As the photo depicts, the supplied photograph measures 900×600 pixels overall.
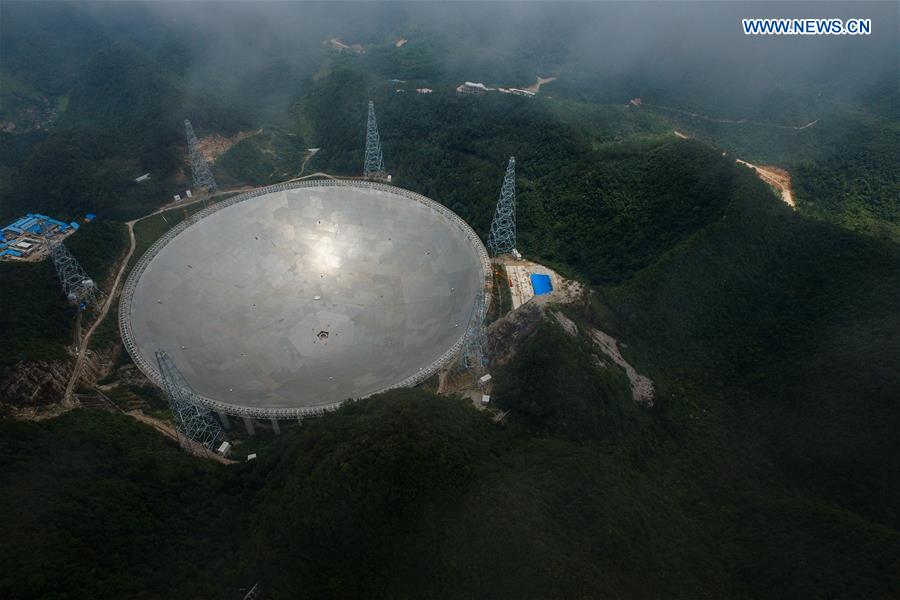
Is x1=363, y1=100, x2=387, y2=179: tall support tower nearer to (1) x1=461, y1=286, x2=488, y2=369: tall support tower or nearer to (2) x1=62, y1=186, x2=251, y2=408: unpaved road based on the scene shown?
(2) x1=62, y1=186, x2=251, y2=408: unpaved road

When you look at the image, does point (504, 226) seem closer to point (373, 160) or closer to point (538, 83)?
point (373, 160)

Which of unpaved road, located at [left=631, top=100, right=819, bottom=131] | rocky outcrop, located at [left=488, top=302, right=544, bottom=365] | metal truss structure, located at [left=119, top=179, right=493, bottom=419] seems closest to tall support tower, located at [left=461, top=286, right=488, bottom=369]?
metal truss structure, located at [left=119, top=179, right=493, bottom=419]

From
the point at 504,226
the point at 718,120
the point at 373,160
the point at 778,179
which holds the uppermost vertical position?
the point at 718,120

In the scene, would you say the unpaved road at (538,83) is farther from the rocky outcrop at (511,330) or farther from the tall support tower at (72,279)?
the tall support tower at (72,279)

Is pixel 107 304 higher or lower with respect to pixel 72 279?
lower

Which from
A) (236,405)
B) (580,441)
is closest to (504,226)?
(580,441)

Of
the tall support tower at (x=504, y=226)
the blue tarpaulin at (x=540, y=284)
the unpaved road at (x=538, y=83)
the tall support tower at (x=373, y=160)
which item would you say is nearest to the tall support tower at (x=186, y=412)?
the blue tarpaulin at (x=540, y=284)
